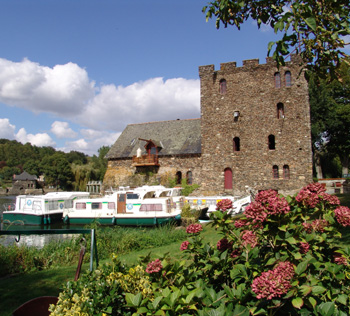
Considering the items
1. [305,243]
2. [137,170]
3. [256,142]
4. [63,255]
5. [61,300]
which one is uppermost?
[256,142]

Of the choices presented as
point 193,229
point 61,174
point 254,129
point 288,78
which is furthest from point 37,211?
point 61,174

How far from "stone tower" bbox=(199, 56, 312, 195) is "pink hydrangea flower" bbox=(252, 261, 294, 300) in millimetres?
24352

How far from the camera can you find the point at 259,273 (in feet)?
9.93

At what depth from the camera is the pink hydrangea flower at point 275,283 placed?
96.4 inches

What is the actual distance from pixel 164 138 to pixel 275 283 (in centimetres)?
3170

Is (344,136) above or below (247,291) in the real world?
above

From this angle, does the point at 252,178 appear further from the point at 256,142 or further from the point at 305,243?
the point at 305,243

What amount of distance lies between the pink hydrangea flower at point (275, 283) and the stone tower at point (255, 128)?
79.9ft

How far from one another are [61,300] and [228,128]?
2530cm

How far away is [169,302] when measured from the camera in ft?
8.77

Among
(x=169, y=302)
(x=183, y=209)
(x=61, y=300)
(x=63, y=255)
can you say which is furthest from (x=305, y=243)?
(x=183, y=209)

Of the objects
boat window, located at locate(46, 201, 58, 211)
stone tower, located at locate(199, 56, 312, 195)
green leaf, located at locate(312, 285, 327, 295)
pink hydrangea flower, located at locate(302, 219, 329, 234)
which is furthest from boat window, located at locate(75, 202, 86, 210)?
green leaf, located at locate(312, 285, 327, 295)

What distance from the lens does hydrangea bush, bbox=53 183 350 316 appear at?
2623 millimetres

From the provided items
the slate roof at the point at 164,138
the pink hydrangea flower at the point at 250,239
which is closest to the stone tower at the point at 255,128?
the slate roof at the point at 164,138
